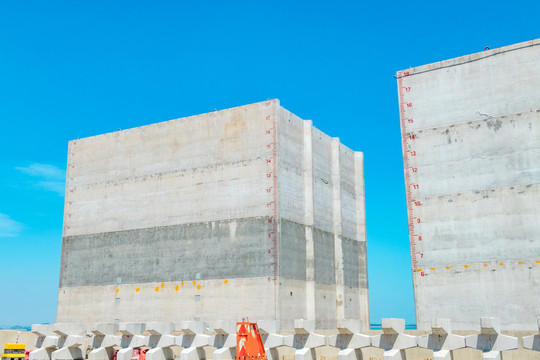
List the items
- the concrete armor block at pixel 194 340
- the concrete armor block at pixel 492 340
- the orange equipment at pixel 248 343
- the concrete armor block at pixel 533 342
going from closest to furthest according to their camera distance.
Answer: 1. the concrete armor block at pixel 533 342
2. the concrete armor block at pixel 492 340
3. the orange equipment at pixel 248 343
4. the concrete armor block at pixel 194 340

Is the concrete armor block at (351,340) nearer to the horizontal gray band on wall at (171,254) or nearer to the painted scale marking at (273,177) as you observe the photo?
the painted scale marking at (273,177)

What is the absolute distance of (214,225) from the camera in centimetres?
4612

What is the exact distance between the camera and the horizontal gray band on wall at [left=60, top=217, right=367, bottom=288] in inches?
1729

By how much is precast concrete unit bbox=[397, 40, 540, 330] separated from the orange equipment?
1254 cm

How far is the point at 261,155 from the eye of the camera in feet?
148

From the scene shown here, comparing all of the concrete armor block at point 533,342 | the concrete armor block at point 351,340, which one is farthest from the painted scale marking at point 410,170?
the concrete armor block at point 533,342

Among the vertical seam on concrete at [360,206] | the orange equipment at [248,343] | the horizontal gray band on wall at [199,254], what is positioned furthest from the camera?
the vertical seam on concrete at [360,206]

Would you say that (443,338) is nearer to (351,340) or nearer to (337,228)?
(351,340)

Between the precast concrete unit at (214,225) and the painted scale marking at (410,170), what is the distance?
11.3 metres

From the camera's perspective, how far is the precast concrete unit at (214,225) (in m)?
44.1

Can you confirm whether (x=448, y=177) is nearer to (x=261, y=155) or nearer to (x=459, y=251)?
(x=459, y=251)

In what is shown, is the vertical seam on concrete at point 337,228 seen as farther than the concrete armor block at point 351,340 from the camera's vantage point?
Yes

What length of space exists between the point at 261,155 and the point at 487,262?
19.2m

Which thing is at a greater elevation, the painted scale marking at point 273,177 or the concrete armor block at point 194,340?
the painted scale marking at point 273,177
